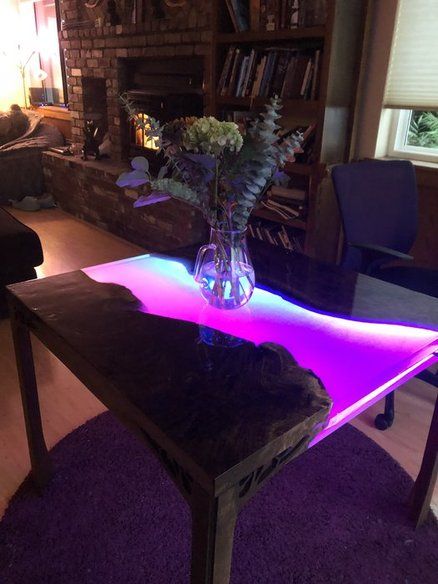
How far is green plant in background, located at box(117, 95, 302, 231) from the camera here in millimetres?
1104

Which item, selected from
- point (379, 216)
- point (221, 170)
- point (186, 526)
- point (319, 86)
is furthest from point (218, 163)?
point (319, 86)

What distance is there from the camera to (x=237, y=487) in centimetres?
80

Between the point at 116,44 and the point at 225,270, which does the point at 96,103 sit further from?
the point at 225,270

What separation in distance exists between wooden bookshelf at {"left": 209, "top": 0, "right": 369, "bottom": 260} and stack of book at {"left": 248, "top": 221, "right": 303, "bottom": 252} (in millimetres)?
59

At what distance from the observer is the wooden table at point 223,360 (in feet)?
2.69

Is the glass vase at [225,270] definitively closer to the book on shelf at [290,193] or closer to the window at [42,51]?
the book on shelf at [290,193]

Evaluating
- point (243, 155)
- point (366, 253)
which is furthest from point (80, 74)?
point (243, 155)

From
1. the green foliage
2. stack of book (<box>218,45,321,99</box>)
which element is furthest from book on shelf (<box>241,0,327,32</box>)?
the green foliage

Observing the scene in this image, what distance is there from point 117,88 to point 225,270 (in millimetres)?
3328

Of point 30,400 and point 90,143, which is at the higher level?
point 90,143

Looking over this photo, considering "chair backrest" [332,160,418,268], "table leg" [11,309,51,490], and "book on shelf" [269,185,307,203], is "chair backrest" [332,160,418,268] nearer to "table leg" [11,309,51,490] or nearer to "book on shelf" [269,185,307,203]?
"book on shelf" [269,185,307,203]

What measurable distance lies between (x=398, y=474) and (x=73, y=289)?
1235 mm

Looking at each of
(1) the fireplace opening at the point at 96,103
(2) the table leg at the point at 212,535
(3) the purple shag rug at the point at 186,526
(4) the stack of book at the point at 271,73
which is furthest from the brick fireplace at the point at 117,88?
(2) the table leg at the point at 212,535

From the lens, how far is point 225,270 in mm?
1273
